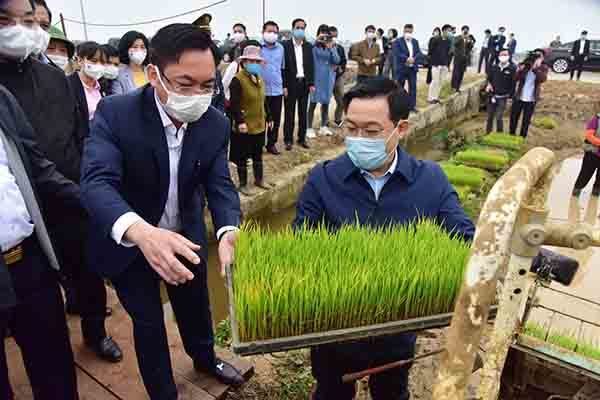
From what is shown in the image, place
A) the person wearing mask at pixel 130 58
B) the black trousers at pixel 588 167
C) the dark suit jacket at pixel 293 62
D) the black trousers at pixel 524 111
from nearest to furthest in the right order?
the person wearing mask at pixel 130 58 → the black trousers at pixel 588 167 → the dark suit jacket at pixel 293 62 → the black trousers at pixel 524 111

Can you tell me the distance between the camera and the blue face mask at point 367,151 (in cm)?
166

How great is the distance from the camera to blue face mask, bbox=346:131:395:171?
1.66m

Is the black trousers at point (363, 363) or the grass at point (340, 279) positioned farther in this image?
the black trousers at point (363, 363)

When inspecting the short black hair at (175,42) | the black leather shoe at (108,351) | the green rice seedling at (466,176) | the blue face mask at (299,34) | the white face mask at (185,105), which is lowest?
the green rice seedling at (466,176)

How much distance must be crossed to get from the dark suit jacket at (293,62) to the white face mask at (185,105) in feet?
16.8

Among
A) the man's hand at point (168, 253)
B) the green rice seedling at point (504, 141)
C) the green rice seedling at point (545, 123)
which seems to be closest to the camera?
the man's hand at point (168, 253)

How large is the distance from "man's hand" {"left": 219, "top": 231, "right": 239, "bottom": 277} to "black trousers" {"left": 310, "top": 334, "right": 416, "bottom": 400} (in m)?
0.55

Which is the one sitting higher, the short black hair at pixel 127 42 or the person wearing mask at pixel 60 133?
the short black hair at pixel 127 42

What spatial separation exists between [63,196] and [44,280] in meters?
0.34

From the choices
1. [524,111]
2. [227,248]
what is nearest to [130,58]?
[227,248]

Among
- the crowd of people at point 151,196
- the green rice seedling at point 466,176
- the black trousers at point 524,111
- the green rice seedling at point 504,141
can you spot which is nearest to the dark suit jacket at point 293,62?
the green rice seedling at point 466,176

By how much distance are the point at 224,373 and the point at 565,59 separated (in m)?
18.6

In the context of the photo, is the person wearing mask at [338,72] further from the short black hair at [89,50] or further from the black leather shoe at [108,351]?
the black leather shoe at [108,351]

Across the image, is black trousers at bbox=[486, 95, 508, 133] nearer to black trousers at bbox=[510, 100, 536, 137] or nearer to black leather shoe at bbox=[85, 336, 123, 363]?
black trousers at bbox=[510, 100, 536, 137]
